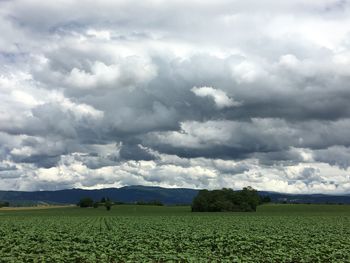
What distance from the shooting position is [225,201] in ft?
520

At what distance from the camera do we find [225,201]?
159m

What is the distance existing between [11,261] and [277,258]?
16.2 meters

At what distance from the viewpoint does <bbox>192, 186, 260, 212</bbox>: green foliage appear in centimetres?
Answer: 15762

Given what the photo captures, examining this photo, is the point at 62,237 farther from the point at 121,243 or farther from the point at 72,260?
the point at 72,260

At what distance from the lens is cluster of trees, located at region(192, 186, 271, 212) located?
158m

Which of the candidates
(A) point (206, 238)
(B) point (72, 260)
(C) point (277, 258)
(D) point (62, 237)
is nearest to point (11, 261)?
(B) point (72, 260)

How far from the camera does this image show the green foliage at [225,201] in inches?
6206

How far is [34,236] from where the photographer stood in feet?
152

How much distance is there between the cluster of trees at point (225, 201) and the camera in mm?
157688

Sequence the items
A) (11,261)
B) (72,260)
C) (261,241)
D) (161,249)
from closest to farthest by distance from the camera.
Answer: (11,261), (72,260), (161,249), (261,241)

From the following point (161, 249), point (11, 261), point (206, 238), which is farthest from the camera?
point (206, 238)

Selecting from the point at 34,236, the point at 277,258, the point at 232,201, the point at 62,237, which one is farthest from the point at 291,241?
the point at 232,201

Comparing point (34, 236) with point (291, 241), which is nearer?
point (291, 241)

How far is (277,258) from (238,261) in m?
3.82
